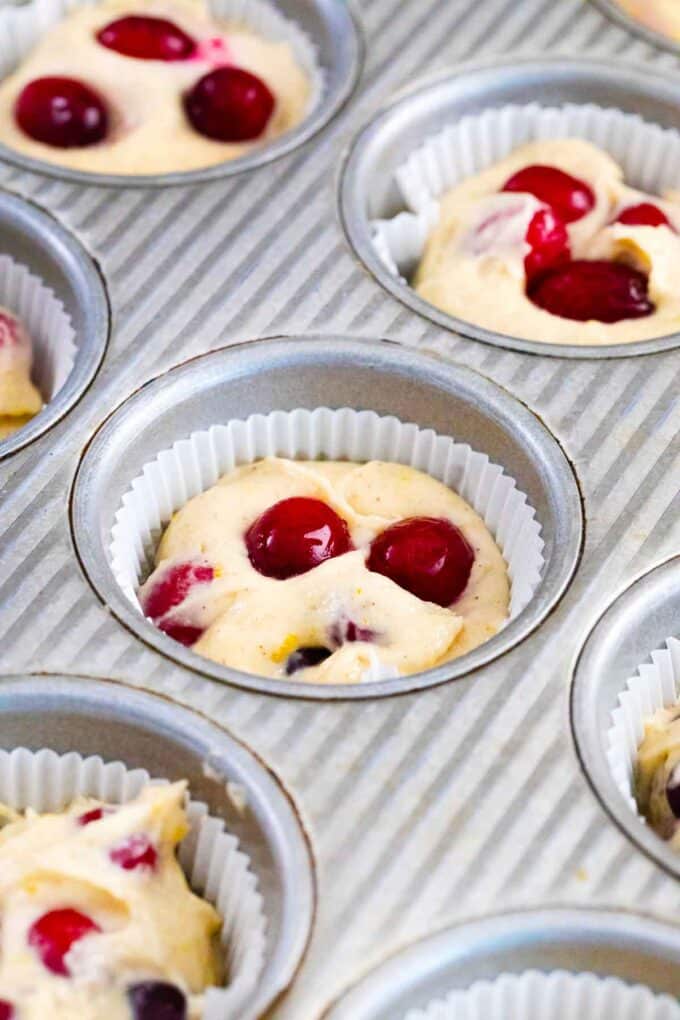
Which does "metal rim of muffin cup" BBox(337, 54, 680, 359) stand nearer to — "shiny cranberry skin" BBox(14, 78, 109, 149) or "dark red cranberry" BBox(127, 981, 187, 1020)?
"shiny cranberry skin" BBox(14, 78, 109, 149)

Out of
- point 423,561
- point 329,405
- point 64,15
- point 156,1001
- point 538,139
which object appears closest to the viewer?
point 156,1001

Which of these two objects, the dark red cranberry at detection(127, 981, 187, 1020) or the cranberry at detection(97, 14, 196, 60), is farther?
the cranberry at detection(97, 14, 196, 60)

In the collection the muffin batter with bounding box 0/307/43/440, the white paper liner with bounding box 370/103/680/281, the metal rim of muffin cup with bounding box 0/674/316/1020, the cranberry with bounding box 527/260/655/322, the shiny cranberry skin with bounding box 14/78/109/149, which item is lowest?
the metal rim of muffin cup with bounding box 0/674/316/1020

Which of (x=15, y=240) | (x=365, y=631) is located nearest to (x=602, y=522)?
(x=365, y=631)

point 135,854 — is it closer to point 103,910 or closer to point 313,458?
point 103,910

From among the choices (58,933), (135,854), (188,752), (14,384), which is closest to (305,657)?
(188,752)

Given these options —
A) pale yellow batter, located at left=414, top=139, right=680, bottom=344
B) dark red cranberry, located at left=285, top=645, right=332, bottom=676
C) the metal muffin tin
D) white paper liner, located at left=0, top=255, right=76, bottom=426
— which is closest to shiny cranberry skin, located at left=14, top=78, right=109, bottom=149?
white paper liner, located at left=0, top=255, right=76, bottom=426
